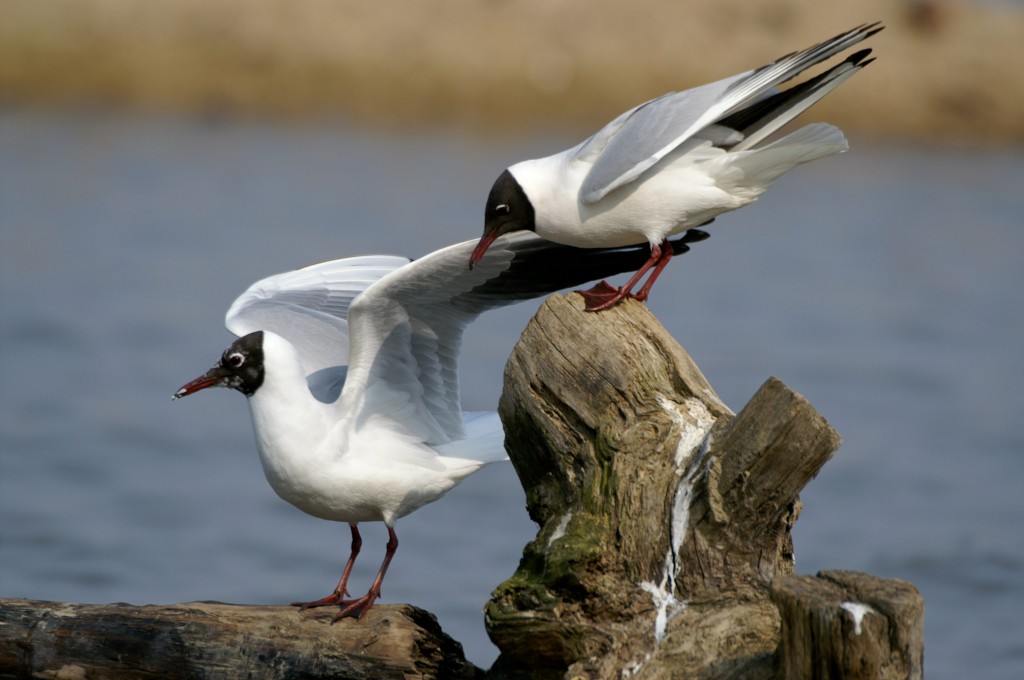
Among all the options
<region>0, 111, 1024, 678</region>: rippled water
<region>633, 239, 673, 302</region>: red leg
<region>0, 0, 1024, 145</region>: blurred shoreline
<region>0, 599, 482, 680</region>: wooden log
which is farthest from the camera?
<region>0, 0, 1024, 145</region>: blurred shoreline

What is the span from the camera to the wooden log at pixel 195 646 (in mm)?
3932

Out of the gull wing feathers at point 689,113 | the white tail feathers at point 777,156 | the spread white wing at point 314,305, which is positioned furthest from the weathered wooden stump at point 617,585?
the spread white wing at point 314,305

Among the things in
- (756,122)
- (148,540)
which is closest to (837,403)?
(148,540)

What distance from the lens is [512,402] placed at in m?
4.00

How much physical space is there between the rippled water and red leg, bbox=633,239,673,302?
10.3 feet

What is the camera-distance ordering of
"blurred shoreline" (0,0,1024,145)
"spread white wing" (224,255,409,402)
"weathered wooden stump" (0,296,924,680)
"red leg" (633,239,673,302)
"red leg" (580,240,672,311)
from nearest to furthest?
"weathered wooden stump" (0,296,924,680) → "red leg" (580,240,672,311) → "red leg" (633,239,673,302) → "spread white wing" (224,255,409,402) → "blurred shoreline" (0,0,1024,145)

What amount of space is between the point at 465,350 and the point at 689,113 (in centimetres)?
841

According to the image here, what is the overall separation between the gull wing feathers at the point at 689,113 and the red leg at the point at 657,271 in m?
0.29

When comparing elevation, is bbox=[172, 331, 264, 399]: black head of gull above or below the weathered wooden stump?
above

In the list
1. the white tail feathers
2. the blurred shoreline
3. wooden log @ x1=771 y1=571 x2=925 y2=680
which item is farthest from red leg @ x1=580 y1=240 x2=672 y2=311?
the blurred shoreline

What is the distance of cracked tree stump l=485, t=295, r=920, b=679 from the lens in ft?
11.4

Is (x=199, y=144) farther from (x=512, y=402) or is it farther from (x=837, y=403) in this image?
(x=512, y=402)

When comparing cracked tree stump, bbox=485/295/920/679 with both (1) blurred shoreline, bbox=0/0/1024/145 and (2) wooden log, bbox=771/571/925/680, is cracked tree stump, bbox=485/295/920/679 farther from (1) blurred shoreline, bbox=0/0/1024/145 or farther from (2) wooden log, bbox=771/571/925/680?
(1) blurred shoreline, bbox=0/0/1024/145

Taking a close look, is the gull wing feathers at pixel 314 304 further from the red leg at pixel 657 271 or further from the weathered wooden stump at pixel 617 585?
the weathered wooden stump at pixel 617 585
